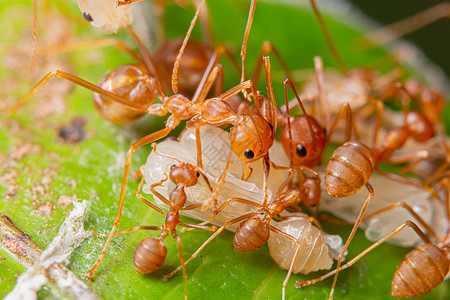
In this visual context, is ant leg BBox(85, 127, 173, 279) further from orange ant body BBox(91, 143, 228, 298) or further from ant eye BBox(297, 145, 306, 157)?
ant eye BBox(297, 145, 306, 157)

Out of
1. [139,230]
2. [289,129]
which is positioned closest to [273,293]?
[139,230]

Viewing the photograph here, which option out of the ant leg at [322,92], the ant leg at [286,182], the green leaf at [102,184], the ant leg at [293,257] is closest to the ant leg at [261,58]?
the green leaf at [102,184]

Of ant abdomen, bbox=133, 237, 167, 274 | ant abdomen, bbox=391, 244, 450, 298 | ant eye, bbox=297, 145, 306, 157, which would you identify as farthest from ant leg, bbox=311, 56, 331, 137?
ant abdomen, bbox=133, 237, 167, 274

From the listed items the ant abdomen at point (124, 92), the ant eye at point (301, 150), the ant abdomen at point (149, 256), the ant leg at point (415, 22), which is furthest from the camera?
the ant leg at point (415, 22)

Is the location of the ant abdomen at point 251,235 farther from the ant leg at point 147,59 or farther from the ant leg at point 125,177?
the ant leg at point 147,59

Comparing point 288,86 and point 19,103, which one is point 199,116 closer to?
point 288,86

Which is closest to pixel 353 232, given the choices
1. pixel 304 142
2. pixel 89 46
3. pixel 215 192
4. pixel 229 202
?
pixel 304 142
